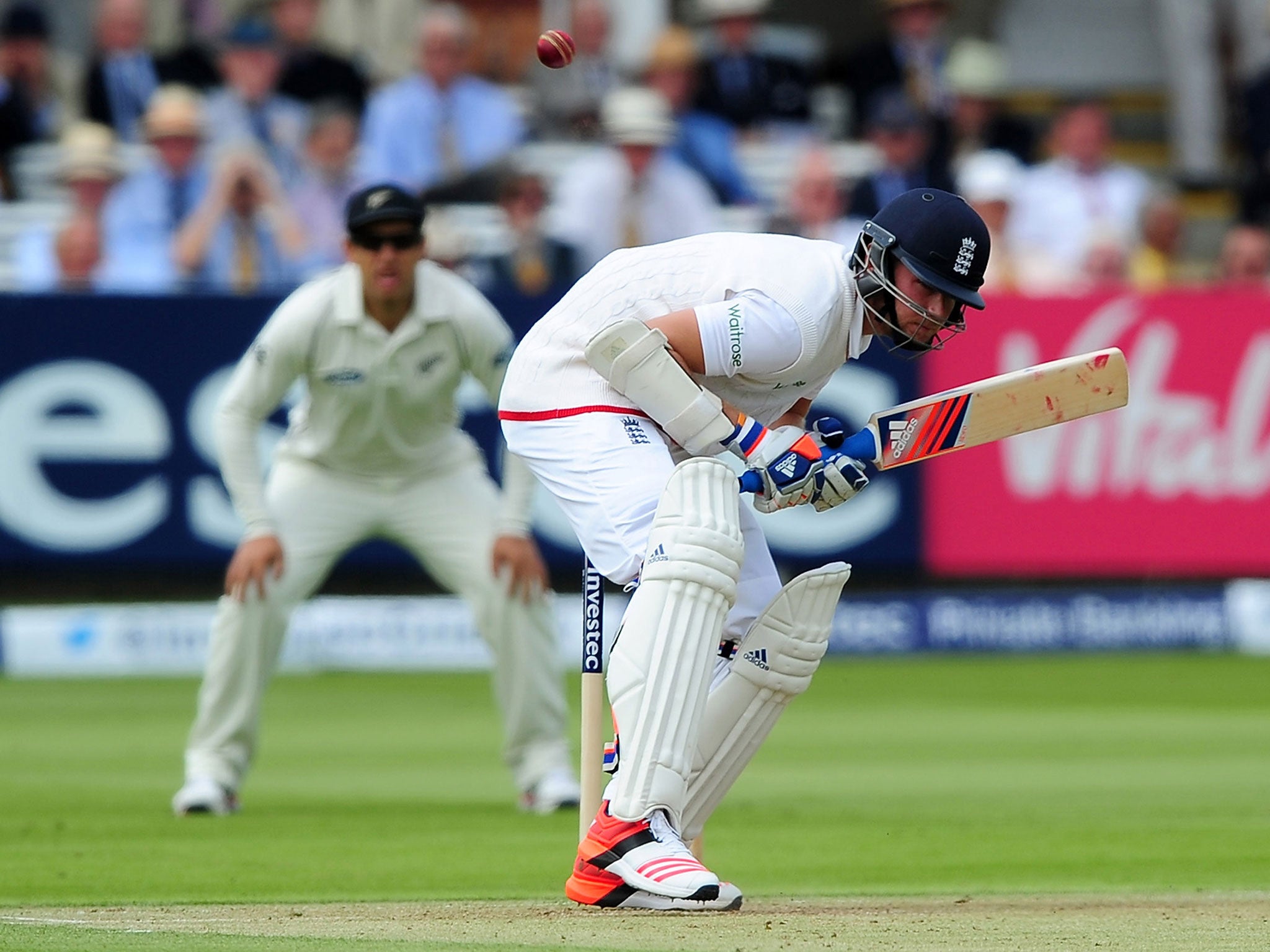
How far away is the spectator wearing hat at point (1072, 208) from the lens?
1079 centimetres

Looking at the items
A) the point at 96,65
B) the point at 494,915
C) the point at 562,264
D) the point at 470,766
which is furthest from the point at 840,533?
the point at 494,915

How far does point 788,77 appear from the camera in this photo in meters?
11.6

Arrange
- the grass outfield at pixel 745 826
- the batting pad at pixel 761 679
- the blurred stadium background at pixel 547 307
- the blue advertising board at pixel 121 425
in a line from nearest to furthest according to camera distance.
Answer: the grass outfield at pixel 745 826
the batting pad at pixel 761 679
the blue advertising board at pixel 121 425
the blurred stadium background at pixel 547 307

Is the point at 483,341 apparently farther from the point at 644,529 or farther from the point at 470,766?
the point at 644,529

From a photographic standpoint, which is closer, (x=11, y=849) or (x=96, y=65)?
(x=11, y=849)

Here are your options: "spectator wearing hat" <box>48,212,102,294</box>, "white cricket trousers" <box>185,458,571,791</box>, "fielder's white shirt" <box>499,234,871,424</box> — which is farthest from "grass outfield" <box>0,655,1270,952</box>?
"spectator wearing hat" <box>48,212,102,294</box>

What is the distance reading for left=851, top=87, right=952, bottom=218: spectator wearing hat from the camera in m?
10.7

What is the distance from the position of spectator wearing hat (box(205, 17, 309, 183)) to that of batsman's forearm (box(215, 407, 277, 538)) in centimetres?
453

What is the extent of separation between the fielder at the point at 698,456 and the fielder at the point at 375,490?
1.65m

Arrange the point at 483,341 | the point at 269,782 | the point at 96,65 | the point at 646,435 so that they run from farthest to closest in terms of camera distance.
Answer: the point at 96,65, the point at 269,782, the point at 483,341, the point at 646,435

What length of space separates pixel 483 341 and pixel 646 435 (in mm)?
1894

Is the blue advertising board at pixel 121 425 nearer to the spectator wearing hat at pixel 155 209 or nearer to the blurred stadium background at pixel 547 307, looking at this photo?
the blurred stadium background at pixel 547 307

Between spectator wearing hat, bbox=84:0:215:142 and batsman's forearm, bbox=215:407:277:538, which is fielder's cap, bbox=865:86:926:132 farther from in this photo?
batsman's forearm, bbox=215:407:277:538

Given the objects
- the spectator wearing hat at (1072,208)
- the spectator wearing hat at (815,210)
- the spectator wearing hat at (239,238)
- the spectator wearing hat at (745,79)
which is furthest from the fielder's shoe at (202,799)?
the spectator wearing hat at (745,79)
